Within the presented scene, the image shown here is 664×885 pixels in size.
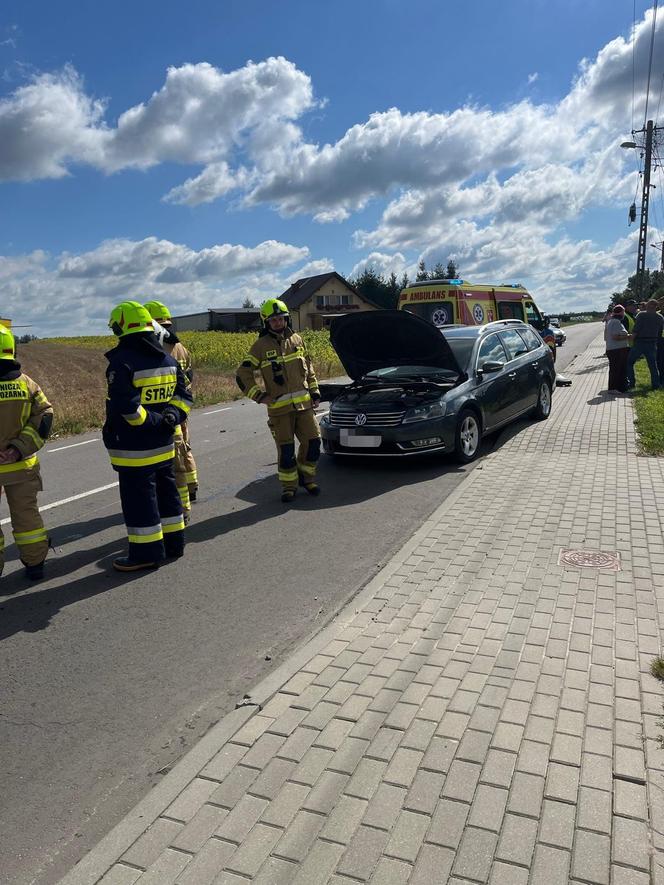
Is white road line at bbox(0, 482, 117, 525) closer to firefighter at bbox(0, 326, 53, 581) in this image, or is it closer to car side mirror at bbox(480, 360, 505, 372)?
firefighter at bbox(0, 326, 53, 581)

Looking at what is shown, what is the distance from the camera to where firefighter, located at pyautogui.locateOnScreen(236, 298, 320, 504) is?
6945 mm

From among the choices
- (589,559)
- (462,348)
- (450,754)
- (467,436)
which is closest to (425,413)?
(467,436)

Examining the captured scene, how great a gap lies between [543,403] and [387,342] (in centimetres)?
377

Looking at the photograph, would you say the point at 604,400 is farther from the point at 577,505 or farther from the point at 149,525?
the point at 149,525

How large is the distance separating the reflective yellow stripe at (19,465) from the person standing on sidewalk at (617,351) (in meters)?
11.2

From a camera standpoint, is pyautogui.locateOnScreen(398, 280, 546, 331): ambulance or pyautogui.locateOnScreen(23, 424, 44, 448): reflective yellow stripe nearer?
pyautogui.locateOnScreen(23, 424, 44, 448): reflective yellow stripe

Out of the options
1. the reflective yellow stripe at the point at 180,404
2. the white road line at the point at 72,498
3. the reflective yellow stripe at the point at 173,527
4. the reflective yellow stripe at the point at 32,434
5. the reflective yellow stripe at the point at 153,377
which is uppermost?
the reflective yellow stripe at the point at 153,377

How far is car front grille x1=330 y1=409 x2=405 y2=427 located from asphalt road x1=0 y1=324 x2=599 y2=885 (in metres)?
0.64

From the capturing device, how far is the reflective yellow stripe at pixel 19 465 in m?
4.92

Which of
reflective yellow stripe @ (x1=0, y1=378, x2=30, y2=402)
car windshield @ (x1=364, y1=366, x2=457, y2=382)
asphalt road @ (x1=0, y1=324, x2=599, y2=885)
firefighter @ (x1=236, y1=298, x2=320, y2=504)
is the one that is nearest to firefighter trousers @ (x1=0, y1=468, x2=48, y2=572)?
asphalt road @ (x1=0, y1=324, x2=599, y2=885)

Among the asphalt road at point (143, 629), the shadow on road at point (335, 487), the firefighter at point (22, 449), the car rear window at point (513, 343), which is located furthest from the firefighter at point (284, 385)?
the car rear window at point (513, 343)

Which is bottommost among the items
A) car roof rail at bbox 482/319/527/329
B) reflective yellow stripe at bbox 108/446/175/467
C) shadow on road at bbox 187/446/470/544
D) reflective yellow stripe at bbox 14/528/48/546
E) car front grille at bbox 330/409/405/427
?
shadow on road at bbox 187/446/470/544

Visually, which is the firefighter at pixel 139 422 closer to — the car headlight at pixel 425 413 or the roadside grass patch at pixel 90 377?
the car headlight at pixel 425 413

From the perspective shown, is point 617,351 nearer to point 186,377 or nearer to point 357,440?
point 357,440
